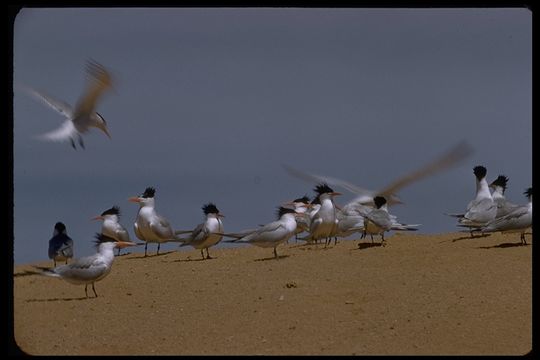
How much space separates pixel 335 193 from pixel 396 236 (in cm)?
170

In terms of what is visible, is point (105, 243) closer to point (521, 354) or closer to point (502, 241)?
point (521, 354)

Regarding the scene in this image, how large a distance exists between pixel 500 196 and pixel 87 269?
285 inches

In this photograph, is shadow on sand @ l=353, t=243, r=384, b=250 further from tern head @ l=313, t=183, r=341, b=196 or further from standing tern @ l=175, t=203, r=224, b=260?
standing tern @ l=175, t=203, r=224, b=260

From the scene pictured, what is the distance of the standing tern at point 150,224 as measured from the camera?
14.2 metres

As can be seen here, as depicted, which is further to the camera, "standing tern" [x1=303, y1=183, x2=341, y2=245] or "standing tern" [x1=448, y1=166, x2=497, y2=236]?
"standing tern" [x1=303, y1=183, x2=341, y2=245]

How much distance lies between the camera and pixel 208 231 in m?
13.1

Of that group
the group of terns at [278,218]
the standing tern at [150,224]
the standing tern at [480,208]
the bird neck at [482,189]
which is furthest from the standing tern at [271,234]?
the bird neck at [482,189]

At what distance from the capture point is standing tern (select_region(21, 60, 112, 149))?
444 inches

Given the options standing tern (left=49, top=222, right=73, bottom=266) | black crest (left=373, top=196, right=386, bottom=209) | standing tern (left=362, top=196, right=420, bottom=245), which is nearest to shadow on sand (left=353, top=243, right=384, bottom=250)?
standing tern (left=362, top=196, right=420, bottom=245)

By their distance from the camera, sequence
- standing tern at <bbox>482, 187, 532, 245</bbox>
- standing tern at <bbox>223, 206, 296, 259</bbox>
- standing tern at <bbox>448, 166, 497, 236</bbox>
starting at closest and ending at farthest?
standing tern at <bbox>482, 187, 532, 245</bbox> → standing tern at <bbox>223, 206, 296, 259</bbox> → standing tern at <bbox>448, 166, 497, 236</bbox>

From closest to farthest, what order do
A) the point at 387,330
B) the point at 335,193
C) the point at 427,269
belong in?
1. the point at 387,330
2. the point at 427,269
3. the point at 335,193

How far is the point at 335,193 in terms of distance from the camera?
1422 cm

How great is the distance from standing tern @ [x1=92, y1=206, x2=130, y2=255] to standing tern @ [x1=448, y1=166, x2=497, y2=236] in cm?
569

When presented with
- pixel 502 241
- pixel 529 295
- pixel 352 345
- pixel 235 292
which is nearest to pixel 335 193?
pixel 502 241
